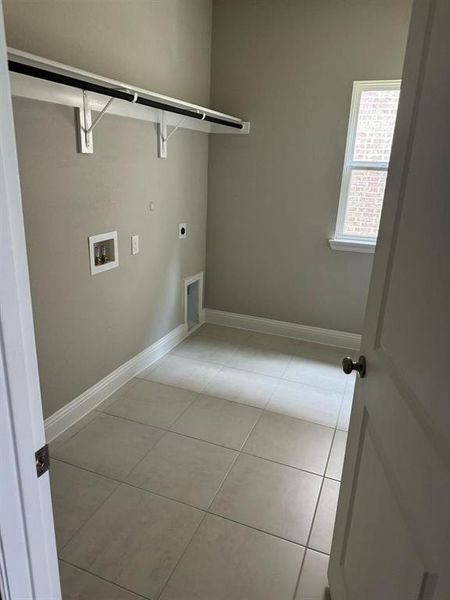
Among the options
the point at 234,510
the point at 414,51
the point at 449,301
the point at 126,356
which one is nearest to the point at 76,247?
the point at 126,356

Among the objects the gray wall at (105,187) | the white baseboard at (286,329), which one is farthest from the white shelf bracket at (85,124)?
the white baseboard at (286,329)

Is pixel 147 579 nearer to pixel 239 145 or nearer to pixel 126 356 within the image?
pixel 126 356

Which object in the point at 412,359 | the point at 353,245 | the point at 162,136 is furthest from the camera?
the point at 353,245

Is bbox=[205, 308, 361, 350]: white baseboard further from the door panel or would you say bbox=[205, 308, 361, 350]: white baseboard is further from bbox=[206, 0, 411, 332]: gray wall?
the door panel

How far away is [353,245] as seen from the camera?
3.31 metres

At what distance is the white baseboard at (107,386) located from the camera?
230 centimetres

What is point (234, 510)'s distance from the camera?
1.87m

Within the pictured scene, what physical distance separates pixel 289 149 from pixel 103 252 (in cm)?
183

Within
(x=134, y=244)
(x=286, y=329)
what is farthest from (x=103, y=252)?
(x=286, y=329)

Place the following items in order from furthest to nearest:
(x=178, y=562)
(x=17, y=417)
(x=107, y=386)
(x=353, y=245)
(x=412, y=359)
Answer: (x=353, y=245) < (x=107, y=386) < (x=178, y=562) < (x=412, y=359) < (x=17, y=417)

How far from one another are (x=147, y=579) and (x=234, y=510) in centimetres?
48

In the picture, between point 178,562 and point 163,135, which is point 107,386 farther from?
point 163,135

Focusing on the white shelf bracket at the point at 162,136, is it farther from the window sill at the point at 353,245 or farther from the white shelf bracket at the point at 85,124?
the window sill at the point at 353,245

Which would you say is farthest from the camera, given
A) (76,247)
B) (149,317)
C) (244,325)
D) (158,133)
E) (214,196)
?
(244,325)
